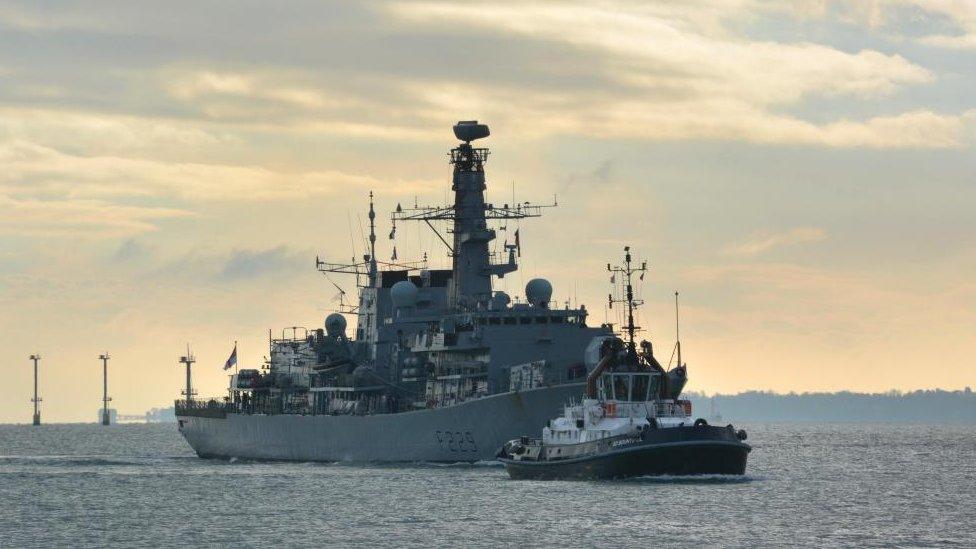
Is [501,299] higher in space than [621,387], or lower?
higher

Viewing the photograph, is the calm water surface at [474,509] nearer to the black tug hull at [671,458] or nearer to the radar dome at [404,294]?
the black tug hull at [671,458]

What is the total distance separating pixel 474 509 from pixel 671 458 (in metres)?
8.90

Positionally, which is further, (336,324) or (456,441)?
(336,324)

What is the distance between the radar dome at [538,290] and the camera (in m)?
92.4

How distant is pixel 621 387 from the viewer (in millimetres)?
68625

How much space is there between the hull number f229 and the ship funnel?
1823 centimetres

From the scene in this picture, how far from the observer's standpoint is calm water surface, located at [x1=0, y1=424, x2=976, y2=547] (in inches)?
2126

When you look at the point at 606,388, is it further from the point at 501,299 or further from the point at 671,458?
the point at 501,299

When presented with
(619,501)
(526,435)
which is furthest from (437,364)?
(619,501)

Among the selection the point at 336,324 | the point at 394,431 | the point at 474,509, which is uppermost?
the point at 336,324

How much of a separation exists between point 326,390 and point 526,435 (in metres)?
21.8

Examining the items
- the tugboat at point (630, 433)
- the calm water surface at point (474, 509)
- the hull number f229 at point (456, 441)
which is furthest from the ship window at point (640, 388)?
the hull number f229 at point (456, 441)

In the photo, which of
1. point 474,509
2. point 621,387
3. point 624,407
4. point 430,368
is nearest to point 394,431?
point 430,368

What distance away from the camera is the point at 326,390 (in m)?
98.9
